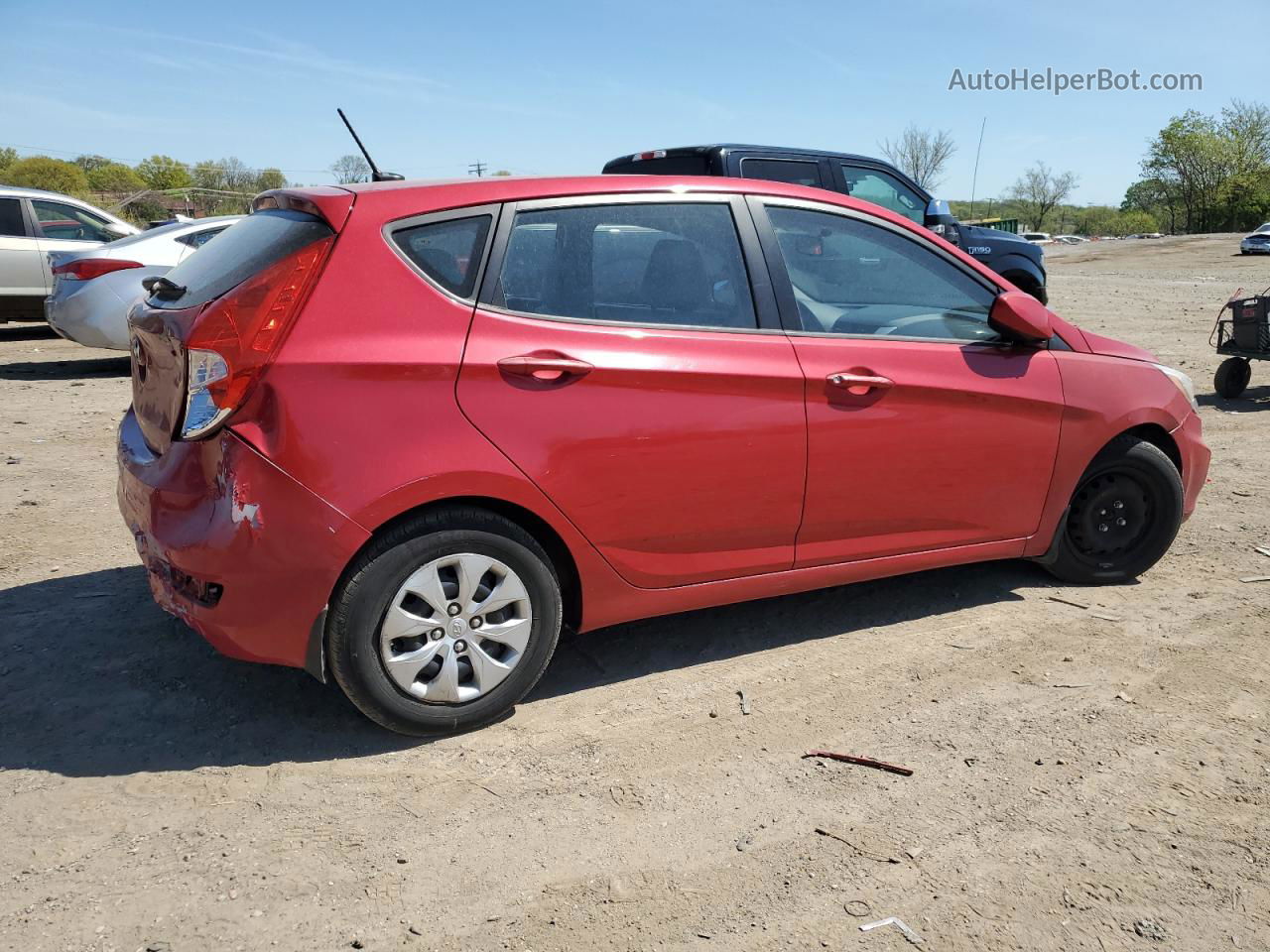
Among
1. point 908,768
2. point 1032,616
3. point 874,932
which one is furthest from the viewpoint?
point 1032,616

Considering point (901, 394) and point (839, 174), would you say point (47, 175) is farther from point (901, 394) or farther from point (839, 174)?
point (901, 394)

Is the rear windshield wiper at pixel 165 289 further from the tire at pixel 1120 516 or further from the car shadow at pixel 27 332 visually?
the car shadow at pixel 27 332

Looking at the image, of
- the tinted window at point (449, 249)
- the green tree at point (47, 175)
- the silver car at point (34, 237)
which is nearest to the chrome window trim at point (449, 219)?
the tinted window at point (449, 249)

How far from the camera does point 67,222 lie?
40.2 ft

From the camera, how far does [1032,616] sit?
177 inches

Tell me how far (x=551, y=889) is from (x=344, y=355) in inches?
62.7

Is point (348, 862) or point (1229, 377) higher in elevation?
point (1229, 377)

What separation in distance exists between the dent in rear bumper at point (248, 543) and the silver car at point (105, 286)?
7.25 metres

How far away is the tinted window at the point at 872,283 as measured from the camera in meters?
4.00

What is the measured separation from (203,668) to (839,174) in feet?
24.6

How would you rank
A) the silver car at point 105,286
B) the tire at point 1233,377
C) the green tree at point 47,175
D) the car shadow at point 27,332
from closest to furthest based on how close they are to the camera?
the silver car at point 105,286, the tire at point 1233,377, the car shadow at point 27,332, the green tree at point 47,175

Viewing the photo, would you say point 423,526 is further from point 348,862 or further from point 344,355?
point 348,862

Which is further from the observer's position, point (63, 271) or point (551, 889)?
point (63, 271)

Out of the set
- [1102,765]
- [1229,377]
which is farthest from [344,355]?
[1229,377]
